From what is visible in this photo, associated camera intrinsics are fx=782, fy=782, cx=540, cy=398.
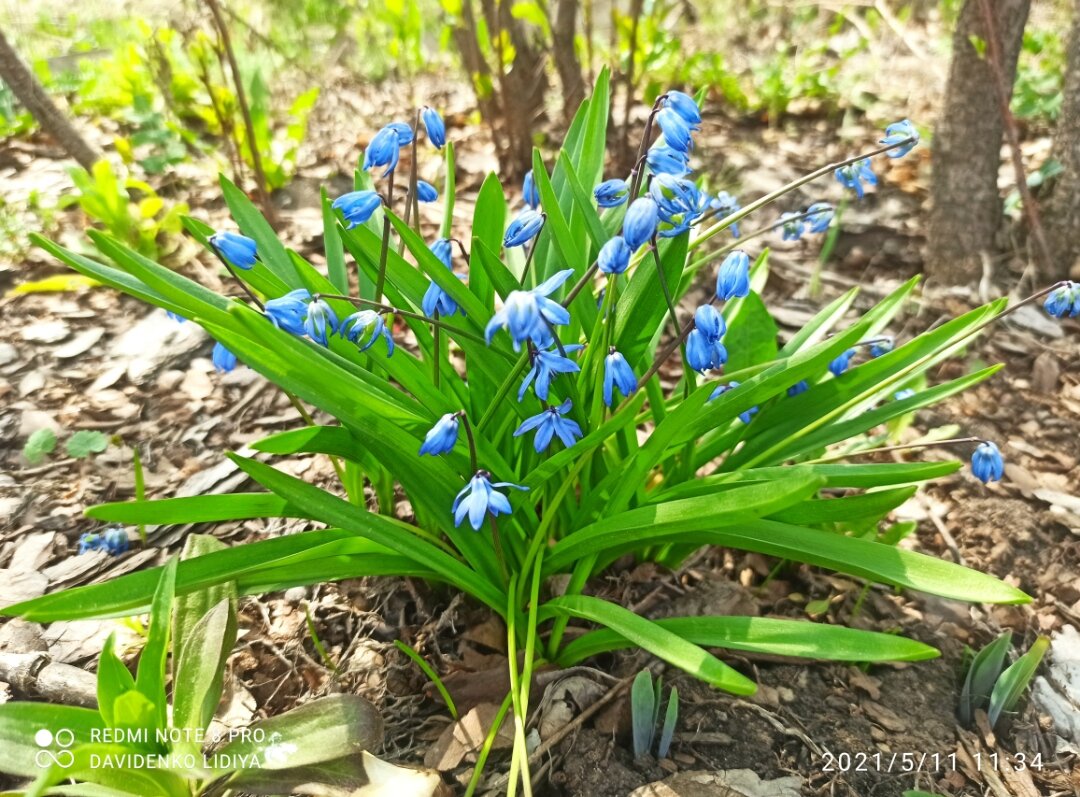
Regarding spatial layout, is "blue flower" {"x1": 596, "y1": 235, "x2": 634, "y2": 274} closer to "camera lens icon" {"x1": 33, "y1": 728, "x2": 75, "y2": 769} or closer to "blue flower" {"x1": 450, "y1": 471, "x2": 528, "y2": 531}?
"blue flower" {"x1": 450, "y1": 471, "x2": 528, "y2": 531}

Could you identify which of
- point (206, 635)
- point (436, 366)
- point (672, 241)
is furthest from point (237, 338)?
point (672, 241)

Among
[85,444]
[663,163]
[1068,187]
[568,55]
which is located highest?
[568,55]

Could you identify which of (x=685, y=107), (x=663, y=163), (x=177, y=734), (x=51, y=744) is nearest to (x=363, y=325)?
(x=663, y=163)

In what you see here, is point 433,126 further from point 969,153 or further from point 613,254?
point 969,153

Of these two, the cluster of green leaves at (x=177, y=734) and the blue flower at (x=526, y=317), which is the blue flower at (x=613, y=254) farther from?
the cluster of green leaves at (x=177, y=734)

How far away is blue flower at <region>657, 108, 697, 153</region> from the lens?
1.55 metres

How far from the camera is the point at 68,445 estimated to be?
9.06 feet

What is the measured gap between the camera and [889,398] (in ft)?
8.35

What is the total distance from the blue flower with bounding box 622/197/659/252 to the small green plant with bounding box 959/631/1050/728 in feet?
4.47

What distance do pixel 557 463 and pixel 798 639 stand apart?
0.61 m

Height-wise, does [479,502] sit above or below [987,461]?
above

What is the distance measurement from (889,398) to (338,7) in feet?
18.7

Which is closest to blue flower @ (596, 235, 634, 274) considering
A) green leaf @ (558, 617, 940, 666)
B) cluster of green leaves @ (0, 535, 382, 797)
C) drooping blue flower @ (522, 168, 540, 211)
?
drooping blue flower @ (522, 168, 540, 211)

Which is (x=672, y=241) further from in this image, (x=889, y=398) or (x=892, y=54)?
(x=892, y=54)
